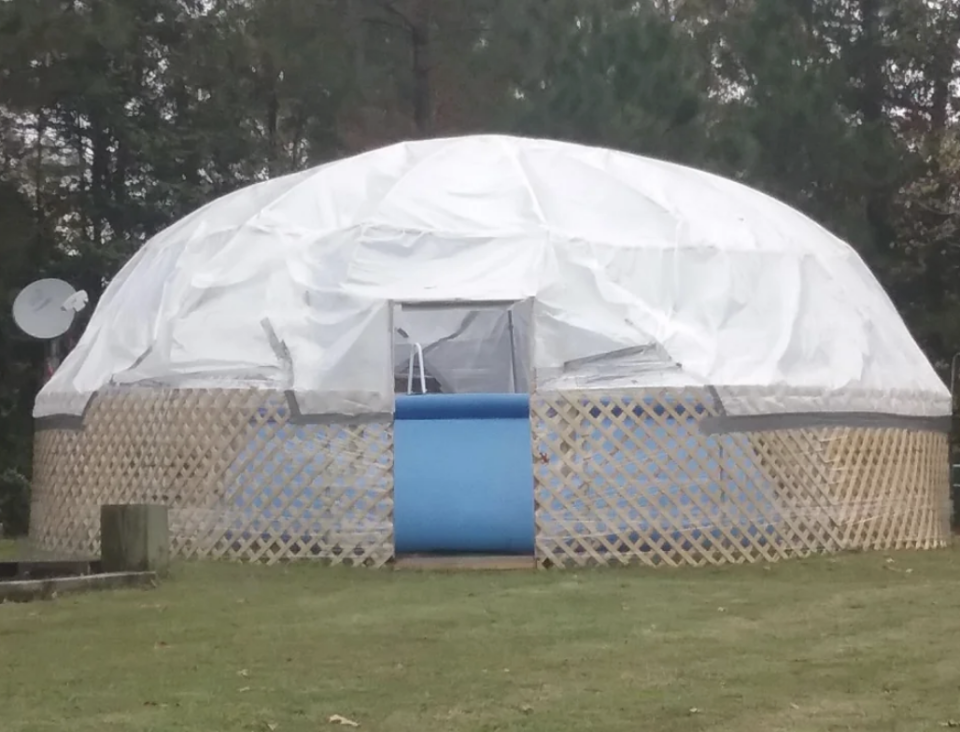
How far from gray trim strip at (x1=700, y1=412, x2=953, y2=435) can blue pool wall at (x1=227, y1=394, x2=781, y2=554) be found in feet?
0.27

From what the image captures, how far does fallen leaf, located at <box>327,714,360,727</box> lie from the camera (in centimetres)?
409

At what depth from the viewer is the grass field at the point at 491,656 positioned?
4.20 metres

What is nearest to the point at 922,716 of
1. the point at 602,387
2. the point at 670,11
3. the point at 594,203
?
the point at 602,387

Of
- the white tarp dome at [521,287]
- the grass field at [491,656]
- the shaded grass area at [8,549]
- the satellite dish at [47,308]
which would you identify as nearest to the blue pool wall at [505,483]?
the white tarp dome at [521,287]

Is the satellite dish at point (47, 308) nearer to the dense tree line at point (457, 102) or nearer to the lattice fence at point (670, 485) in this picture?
the dense tree line at point (457, 102)

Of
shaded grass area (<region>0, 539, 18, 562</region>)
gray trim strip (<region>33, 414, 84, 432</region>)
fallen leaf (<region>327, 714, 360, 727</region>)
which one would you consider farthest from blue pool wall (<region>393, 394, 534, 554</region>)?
fallen leaf (<region>327, 714, 360, 727</region>)

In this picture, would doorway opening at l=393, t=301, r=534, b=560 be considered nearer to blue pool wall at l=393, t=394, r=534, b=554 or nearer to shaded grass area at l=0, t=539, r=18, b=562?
blue pool wall at l=393, t=394, r=534, b=554

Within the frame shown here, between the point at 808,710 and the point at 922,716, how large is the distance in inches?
12.4

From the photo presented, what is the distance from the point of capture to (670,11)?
20.2m

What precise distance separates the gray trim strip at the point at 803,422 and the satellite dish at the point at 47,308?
6568 millimetres

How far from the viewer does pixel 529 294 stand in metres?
9.52

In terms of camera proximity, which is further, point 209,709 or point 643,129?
point 643,129

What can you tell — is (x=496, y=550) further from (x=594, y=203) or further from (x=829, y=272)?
(x=829, y=272)

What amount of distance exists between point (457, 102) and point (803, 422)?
9.09m
